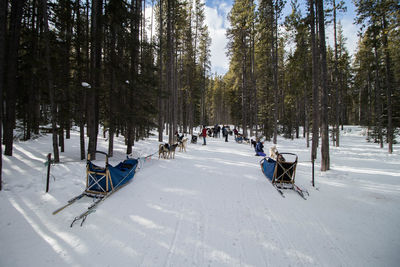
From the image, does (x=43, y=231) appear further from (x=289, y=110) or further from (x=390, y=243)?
(x=289, y=110)

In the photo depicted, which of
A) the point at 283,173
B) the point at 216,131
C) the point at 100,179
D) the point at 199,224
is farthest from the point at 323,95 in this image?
the point at 216,131

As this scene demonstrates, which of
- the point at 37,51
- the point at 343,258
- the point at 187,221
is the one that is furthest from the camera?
the point at 37,51

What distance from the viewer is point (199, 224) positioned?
345cm

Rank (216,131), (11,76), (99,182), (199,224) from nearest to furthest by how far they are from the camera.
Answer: (199,224) → (99,182) → (11,76) → (216,131)

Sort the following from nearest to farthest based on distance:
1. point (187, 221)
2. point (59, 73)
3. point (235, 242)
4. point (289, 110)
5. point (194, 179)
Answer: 1. point (235, 242)
2. point (187, 221)
3. point (194, 179)
4. point (59, 73)
5. point (289, 110)

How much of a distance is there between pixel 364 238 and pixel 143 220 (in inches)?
163

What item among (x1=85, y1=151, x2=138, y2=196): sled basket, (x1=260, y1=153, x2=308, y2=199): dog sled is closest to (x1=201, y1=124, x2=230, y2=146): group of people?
(x1=260, y1=153, x2=308, y2=199): dog sled

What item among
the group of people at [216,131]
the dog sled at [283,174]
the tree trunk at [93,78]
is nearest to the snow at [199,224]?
the dog sled at [283,174]

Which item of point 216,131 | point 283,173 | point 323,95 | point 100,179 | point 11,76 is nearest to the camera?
point 100,179

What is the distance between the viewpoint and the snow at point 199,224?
2.64 metres

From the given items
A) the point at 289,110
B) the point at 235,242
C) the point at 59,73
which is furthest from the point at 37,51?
the point at 289,110

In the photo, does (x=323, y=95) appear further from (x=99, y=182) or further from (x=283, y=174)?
(x=99, y=182)

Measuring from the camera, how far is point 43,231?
319 cm

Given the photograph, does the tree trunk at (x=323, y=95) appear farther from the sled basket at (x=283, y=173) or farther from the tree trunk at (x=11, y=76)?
the tree trunk at (x=11, y=76)
